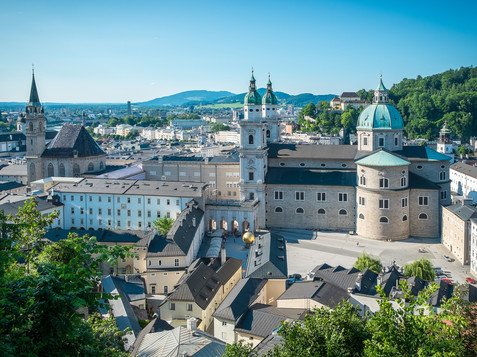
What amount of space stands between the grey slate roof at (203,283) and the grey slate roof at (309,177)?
2015 centimetres

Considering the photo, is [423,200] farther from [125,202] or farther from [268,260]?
[125,202]

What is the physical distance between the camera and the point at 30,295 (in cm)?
1069

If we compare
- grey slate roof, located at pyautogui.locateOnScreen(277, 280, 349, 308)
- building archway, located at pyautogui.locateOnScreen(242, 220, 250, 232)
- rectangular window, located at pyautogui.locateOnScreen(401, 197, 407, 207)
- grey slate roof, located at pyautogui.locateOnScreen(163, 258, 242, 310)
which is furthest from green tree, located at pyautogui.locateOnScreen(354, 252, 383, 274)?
building archway, located at pyautogui.locateOnScreen(242, 220, 250, 232)

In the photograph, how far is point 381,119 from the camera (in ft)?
205

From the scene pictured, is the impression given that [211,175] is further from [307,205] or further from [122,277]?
[122,277]

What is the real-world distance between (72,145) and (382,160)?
134 feet

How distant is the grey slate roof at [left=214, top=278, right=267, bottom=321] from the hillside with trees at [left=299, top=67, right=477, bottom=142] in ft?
309

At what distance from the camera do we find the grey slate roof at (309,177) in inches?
2389

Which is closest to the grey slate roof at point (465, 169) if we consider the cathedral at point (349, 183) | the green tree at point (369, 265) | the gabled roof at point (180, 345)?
the cathedral at point (349, 183)

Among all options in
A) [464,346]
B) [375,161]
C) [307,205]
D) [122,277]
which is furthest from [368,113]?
[464,346]

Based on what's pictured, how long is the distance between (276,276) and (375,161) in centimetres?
2486

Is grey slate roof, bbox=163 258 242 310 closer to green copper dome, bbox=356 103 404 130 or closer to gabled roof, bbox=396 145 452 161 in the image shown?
gabled roof, bbox=396 145 452 161

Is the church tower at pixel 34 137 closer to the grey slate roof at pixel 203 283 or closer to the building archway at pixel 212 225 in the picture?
the building archway at pixel 212 225

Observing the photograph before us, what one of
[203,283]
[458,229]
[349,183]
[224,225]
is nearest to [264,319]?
[203,283]
